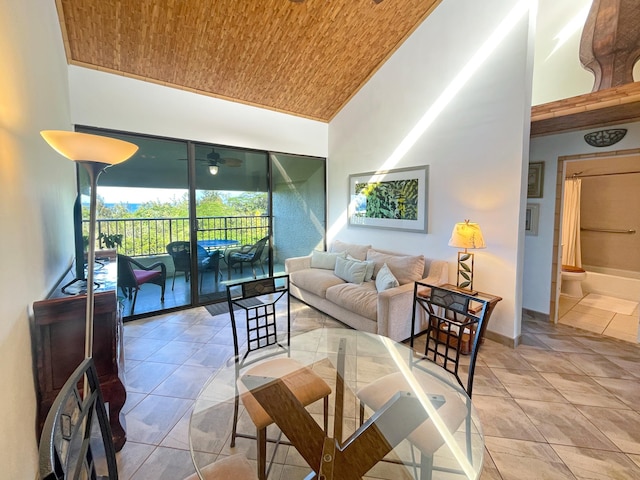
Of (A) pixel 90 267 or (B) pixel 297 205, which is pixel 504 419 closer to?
(A) pixel 90 267

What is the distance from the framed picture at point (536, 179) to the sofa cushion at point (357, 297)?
7.71ft

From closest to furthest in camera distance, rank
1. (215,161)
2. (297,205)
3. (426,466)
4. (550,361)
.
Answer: (426,466) < (550,361) < (215,161) < (297,205)

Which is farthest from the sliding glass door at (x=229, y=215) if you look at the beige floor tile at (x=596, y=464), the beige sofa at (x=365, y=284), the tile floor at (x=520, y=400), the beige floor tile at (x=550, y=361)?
the beige floor tile at (x=596, y=464)

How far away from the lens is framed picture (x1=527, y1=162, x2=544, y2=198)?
356 centimetres

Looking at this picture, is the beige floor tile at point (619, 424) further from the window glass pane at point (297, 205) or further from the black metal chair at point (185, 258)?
the black metal chair at point (185, 258)

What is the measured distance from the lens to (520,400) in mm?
2125

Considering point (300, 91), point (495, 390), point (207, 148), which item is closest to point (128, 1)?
point (207, 148)

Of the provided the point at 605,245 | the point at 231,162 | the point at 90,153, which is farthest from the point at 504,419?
the point at 605,245

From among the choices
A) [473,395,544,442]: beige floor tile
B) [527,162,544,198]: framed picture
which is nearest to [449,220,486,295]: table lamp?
[473,395,544,442]: beige floor tile

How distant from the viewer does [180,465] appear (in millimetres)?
1613

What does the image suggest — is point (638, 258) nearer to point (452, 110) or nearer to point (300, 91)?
point (452, 110)

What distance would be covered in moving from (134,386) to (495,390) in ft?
9.44

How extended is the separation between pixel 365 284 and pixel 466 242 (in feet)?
4.25

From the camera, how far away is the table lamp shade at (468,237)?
2.85m
